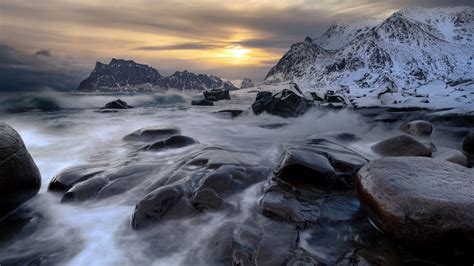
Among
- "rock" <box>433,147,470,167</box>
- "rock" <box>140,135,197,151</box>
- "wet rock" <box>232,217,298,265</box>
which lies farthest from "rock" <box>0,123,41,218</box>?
"rock" <box>433,147,470,167</box>

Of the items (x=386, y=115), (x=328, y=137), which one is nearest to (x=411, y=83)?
(x=386, y=115)

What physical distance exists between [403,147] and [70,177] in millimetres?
6877

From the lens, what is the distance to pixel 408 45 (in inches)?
5502

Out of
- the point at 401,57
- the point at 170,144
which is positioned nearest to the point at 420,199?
the point at 170,144

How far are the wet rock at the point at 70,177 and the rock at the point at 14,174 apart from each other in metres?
0.30

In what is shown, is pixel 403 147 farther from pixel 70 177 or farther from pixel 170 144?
pixel 70 177

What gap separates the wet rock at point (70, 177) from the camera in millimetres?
5727

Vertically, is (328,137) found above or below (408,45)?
below

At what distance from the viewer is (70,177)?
5949mm

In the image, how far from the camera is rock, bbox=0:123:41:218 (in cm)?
478

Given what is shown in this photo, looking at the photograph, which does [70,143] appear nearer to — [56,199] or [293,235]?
[56,199]

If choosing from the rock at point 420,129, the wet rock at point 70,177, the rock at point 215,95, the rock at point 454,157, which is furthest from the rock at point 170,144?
the rock at point 215,95

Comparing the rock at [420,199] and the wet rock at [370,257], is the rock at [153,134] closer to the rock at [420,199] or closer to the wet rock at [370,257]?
the rock at [420,199]

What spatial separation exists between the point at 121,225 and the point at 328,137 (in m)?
7.22
